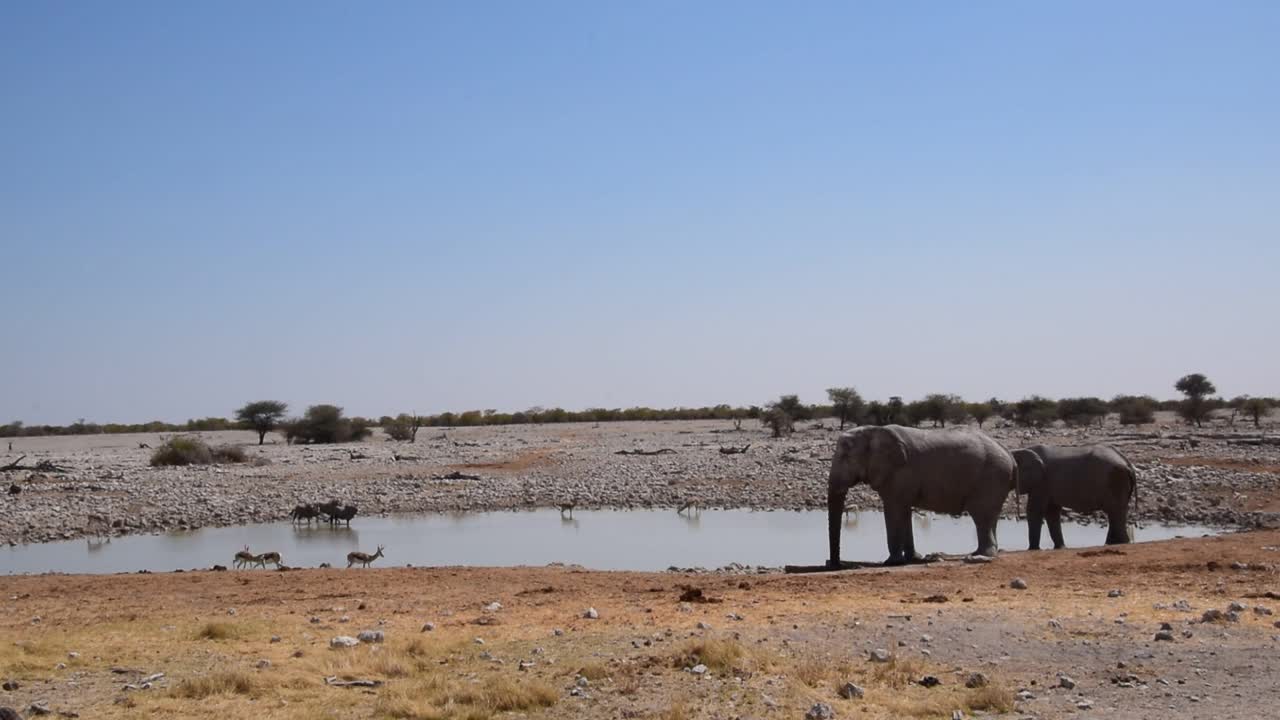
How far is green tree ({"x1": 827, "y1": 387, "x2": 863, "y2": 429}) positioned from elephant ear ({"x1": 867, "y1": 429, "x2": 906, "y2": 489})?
47.0m

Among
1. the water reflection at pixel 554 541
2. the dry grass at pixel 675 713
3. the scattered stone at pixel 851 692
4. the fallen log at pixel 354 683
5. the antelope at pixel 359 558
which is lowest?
the water reflection at pixel 554 541

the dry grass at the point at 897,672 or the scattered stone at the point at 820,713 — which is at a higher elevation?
the dry grass at the point at 897,672

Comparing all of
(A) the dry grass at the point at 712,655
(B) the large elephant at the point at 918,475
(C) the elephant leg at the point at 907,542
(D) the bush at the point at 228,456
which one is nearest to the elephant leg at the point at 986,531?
(B) the large elephant at the point at 918,475

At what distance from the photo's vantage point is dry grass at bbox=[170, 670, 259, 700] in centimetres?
812

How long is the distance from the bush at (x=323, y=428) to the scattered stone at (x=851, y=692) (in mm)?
53126

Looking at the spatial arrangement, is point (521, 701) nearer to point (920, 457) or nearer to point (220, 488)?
point (920, 457)

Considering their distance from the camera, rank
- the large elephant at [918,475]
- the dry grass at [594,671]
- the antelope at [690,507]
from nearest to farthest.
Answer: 1. the dry grass at [594,671]
2. the large elephant at [918,475]
3. the antelope at [690,507]

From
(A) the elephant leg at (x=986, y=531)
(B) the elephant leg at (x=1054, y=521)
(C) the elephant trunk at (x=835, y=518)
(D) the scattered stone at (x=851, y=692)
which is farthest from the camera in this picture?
(B) the elephant leg at (x=1054, y=521)

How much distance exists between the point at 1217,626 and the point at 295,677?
24.3 feet

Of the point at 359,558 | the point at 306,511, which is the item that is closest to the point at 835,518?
the point at 359,558

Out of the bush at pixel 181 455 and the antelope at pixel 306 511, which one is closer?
the antelope at pixel 306 511

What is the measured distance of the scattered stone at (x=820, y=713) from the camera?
723 centimetres

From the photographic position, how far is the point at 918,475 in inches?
698

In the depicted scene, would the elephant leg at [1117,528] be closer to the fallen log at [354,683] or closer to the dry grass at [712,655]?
the dry grass at [712,655]
